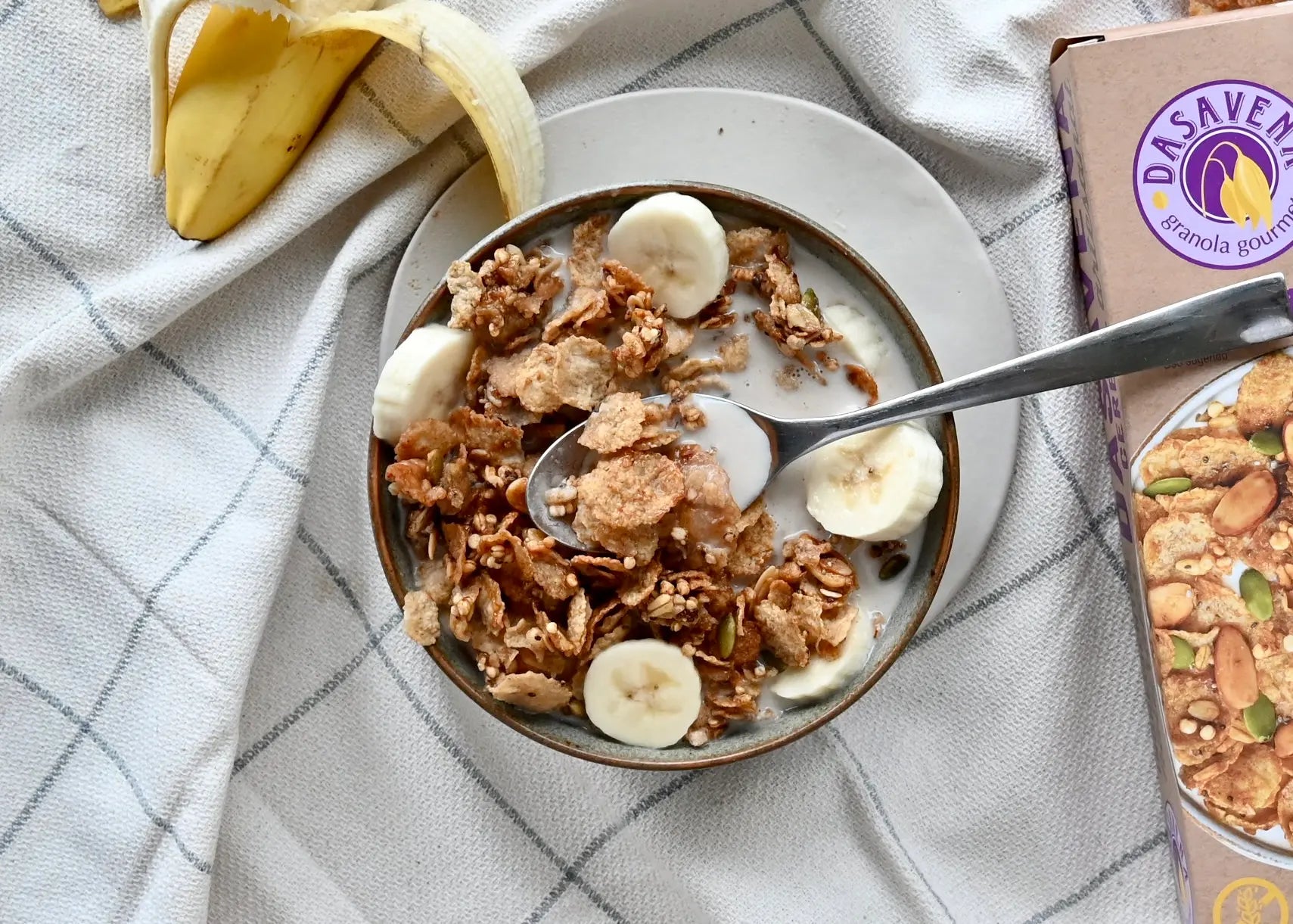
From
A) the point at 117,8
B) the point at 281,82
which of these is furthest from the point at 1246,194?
the point at 117,8

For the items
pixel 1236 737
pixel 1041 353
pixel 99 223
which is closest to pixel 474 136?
pixel 99 223

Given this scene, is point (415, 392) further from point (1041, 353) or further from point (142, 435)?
point (1041, 353)

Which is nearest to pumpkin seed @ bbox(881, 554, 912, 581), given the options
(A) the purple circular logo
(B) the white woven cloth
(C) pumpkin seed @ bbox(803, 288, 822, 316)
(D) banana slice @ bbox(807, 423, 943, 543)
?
(D) banana slice @ bbox(807, 423, 943, 543)

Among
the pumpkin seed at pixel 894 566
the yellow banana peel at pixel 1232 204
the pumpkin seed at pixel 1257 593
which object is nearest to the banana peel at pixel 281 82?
the pumpkin seed at pixel 894 566

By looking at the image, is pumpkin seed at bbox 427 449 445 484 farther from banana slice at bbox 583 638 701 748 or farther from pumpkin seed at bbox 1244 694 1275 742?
pumpkin seed at bbox 1244 694 1275 742

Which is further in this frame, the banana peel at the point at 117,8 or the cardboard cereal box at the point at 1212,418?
the banana peel at the point at 117,8

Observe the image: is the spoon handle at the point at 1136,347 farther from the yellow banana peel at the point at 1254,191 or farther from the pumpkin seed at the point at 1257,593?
the pumpkin seed at the point at 1257,593
